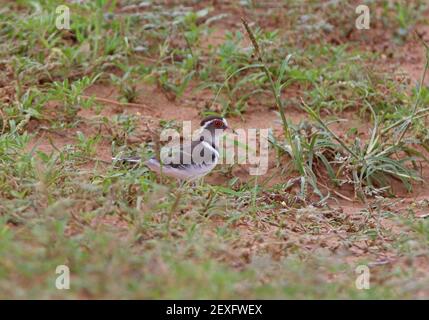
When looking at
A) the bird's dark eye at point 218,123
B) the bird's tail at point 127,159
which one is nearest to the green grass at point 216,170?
the bird's tail at point 127,159

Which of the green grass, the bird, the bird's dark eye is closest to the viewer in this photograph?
the green grass

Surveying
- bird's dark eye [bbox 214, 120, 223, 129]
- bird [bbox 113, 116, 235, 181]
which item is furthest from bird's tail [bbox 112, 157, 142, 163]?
bird's dark eye [bbox 214, 120, 223, 129]

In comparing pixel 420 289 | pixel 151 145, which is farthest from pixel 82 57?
A: pixel 420 289

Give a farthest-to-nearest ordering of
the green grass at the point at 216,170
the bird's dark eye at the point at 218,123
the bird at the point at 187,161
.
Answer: the bird's dark eye at the point at 218,123 → the bird at the point at 187,161 → the green grass at the point at 216,170

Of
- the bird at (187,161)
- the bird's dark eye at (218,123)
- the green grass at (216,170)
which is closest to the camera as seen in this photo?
the green grass at (216,170)

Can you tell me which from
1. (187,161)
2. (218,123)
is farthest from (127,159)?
(218,123)

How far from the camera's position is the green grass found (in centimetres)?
460

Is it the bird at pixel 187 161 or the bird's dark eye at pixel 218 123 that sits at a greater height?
the bird's dark eye at pixel 218 123

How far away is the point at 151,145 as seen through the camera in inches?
267

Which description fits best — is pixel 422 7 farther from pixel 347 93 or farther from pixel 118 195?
pixel 118 195

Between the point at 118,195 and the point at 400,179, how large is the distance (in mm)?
2418

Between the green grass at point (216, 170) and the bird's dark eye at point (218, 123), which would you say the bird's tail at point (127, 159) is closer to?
the green grass at point (216, 170)

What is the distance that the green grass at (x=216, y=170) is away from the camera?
4598mm

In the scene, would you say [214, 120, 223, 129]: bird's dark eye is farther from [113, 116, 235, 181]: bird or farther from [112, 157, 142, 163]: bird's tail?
[112, 157, 142, 163]: bird's tail
